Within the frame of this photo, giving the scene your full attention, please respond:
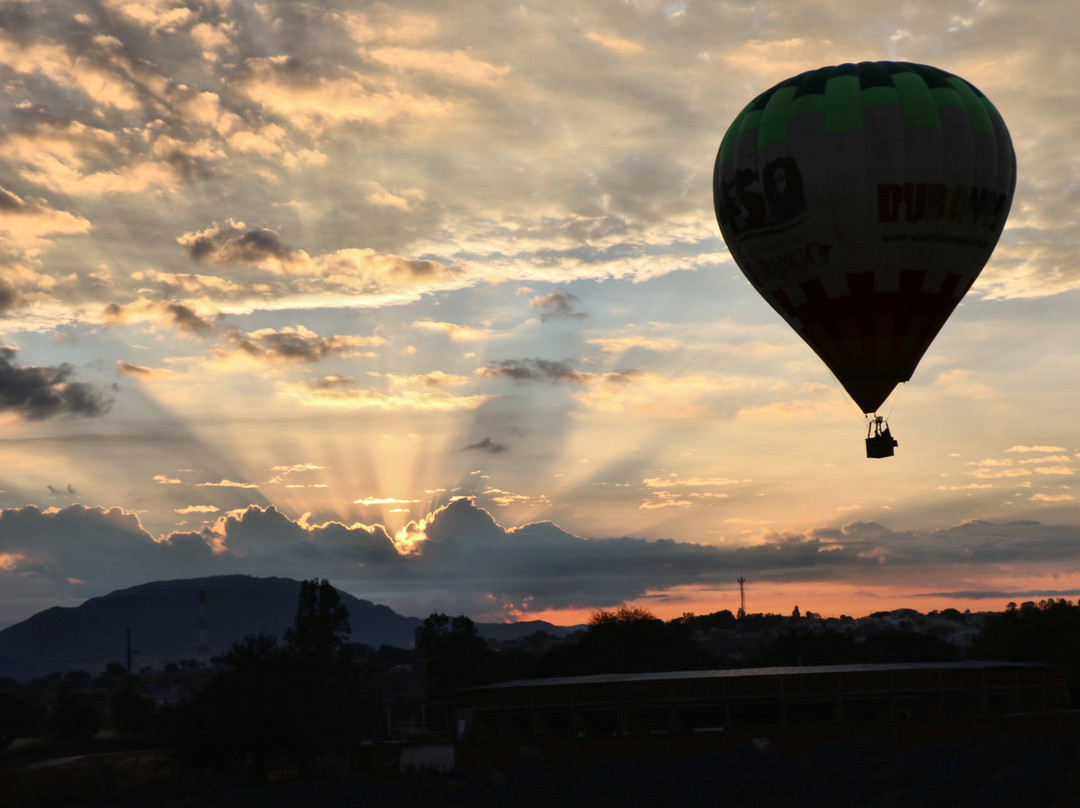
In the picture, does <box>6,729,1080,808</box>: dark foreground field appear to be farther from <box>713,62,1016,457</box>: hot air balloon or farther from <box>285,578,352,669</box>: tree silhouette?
<box>285,578,352,669</box>: tree silhouette

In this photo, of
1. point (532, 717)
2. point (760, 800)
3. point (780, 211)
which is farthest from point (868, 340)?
point (532, 717)

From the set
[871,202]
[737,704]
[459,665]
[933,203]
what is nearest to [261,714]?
[737,704]

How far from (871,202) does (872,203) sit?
0.22ft

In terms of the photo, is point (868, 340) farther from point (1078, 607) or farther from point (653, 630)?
point (653, 630)

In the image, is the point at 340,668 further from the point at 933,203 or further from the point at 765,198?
the point at 933,203

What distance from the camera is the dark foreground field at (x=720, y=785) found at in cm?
3650

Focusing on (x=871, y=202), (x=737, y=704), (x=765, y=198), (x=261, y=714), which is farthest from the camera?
(x=737, y=704)

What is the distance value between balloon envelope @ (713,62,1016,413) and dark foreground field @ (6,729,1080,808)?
47.8 ft

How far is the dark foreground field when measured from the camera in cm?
3650

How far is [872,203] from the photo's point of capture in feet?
140

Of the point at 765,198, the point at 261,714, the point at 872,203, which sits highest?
the point at 765,198

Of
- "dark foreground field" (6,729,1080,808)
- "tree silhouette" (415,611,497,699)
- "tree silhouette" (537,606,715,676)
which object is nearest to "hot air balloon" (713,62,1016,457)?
"dark foreground field" (6,729,1080,808)

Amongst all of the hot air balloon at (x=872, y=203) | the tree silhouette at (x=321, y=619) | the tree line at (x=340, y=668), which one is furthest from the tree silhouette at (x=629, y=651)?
the hot air balloon at (x=872, y=203)

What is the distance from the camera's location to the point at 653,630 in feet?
430
